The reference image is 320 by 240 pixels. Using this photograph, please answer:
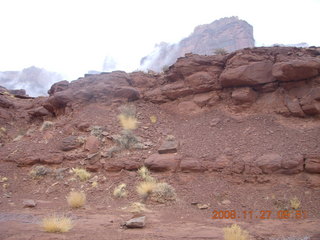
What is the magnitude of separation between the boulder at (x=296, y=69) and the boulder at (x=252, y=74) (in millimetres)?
462

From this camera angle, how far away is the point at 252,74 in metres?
12.5

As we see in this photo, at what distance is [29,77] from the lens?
78250 mm

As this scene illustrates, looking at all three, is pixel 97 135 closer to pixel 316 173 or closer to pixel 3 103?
pixel 316 173

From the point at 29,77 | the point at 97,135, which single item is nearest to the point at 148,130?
the point at 97,135

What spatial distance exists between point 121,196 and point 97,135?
4.21 m

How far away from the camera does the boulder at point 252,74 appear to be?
1245 centimetres

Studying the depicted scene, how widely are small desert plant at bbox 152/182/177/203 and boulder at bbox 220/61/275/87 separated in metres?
6.57

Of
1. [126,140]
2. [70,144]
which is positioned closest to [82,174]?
[70,144]

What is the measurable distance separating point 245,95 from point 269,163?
4.24m

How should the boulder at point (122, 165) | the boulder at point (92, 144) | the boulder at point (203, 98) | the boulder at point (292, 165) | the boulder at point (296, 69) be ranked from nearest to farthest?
1. the boulder at point (292, 165)
2. the boulder at point (122, 165)
3. the boulder at point (296, 69)
4. the boulder at point (92, 144)
5. the boulder at point (203, 98)

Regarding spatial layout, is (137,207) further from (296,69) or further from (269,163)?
(296,69)

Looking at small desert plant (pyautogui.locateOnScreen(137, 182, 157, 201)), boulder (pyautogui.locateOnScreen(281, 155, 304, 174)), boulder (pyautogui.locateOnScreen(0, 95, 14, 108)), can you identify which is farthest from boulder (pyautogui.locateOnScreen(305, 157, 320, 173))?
boulder (pyautogui.locateOnScreen(0, 95, 14, 108))

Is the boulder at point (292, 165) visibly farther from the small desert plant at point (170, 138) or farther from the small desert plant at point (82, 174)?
the small desert plant at point (82, 174)
